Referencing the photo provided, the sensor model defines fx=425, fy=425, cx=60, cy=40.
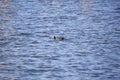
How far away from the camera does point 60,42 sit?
61.8 feet

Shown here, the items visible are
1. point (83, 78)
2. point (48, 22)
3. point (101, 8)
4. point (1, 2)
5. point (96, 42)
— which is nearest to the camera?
point (83, 78)

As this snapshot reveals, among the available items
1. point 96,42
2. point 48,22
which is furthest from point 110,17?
point 96,42

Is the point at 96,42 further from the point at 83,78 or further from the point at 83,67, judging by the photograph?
the point at 83,78

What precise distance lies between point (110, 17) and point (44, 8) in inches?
194

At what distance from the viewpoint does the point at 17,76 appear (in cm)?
1428

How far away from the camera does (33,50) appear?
17.6 meters

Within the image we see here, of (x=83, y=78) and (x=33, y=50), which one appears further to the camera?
(x=33, y=50)

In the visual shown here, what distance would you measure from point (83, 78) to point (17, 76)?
2217 millimetres

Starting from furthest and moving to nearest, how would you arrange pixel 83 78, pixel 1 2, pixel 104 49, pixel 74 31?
pixel 1 2
pixel 74 31
pixel 104 49
pixel 83 78

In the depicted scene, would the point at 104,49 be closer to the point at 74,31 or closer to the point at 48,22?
the point at 74,31

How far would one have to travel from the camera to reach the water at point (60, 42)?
14859mm

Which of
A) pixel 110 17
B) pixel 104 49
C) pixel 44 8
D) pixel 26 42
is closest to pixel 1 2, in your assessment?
pixel 44 8

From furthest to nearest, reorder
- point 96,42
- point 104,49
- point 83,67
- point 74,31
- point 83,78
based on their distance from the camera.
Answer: point 74,31 < point 96,42 < point 104,49 < point 83,67 < point 83,78

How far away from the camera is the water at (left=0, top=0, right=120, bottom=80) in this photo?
14859 mm
